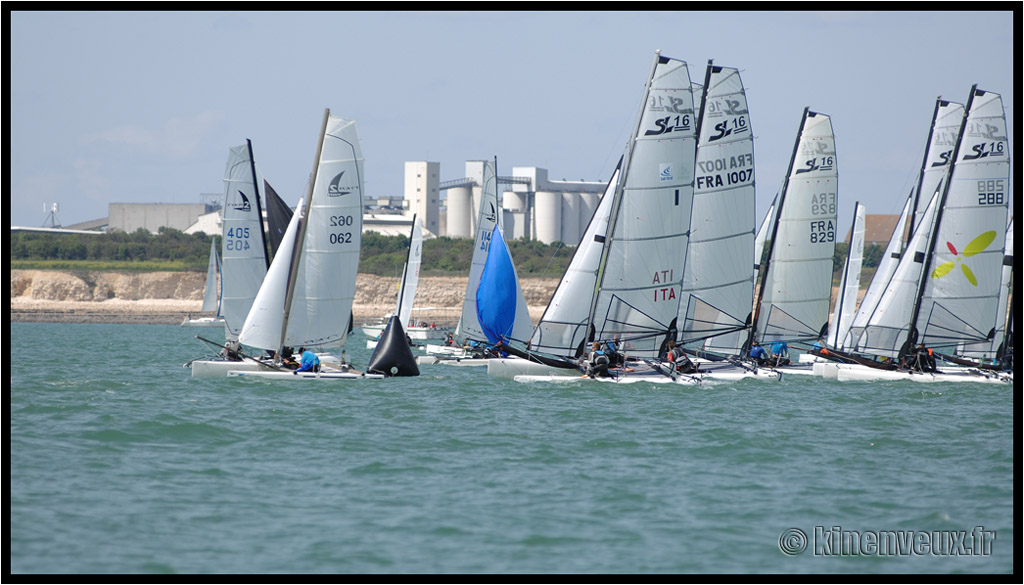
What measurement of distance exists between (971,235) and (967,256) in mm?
515

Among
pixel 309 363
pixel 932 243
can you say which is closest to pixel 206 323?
pixel 309 363

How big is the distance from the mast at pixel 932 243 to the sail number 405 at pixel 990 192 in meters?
0.73

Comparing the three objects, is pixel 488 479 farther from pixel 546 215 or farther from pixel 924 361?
pixel 546 215

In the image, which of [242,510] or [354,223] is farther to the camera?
[354,223]

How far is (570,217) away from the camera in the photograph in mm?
112250

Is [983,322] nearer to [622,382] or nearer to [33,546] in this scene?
[622,382]

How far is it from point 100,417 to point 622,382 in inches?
414

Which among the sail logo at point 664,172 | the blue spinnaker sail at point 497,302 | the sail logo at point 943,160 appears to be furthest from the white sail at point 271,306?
the sail logo at point 943,160

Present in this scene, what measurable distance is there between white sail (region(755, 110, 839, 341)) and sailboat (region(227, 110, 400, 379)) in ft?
39.7

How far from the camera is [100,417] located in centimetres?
1856

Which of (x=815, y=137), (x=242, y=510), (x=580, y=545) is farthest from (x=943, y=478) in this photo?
(x=815, y=137)

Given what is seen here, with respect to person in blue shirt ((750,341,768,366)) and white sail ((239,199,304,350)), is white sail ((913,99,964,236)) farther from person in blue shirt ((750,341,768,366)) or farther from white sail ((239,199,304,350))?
white sail ((239,199,304,350))

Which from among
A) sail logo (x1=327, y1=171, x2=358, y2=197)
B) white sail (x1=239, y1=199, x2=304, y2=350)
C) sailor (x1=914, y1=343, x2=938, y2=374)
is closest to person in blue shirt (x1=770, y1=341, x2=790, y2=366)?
sailor (x1=914, y1=343, x2=938, y2=374)

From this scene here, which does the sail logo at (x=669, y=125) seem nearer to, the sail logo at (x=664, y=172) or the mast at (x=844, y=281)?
the sail logo at (x=664, y=172)
